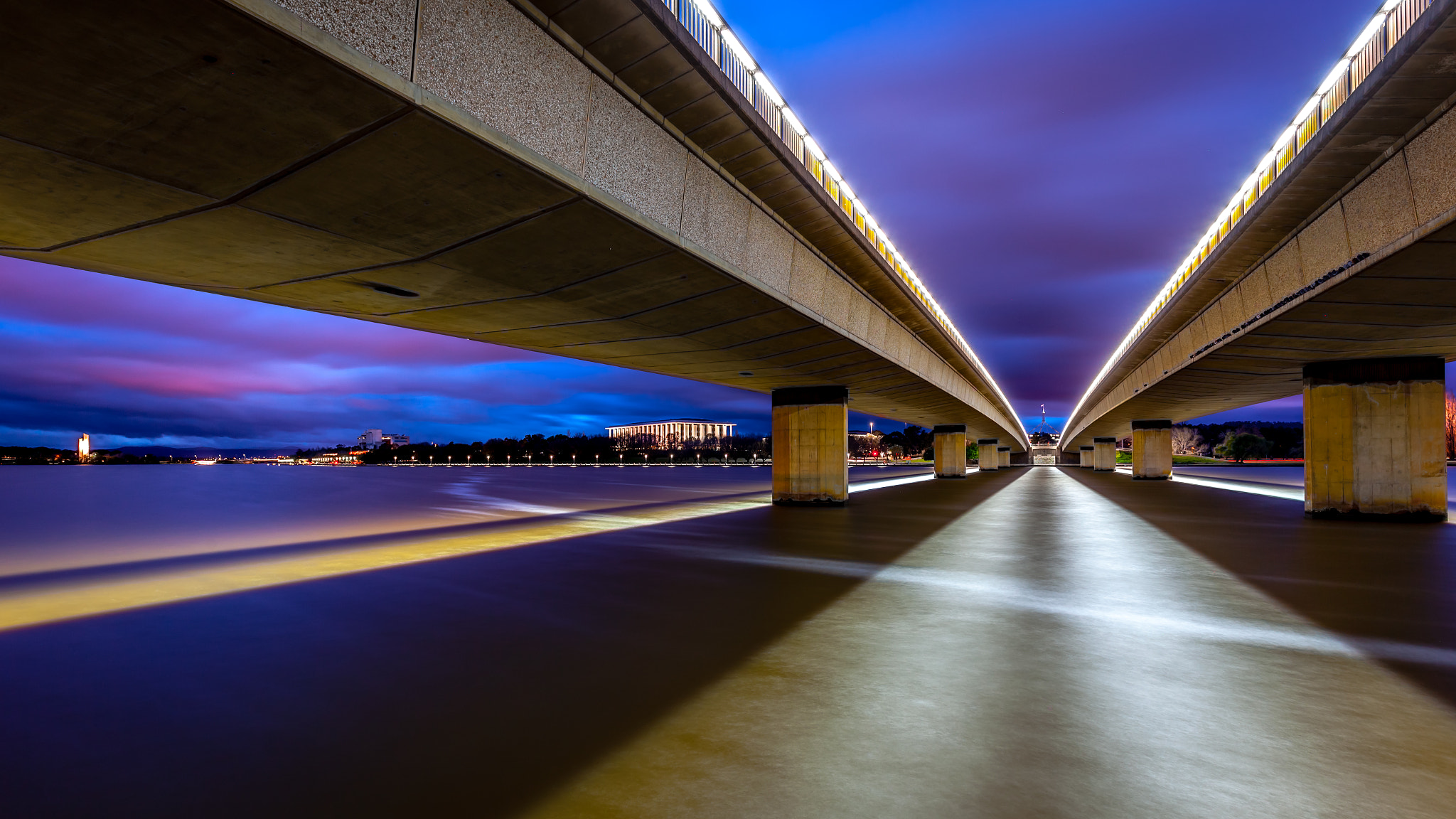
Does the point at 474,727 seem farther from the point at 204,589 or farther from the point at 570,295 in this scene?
the point at 570,295

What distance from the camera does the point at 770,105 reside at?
36.4 feet

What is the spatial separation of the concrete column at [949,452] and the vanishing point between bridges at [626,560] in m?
35.9

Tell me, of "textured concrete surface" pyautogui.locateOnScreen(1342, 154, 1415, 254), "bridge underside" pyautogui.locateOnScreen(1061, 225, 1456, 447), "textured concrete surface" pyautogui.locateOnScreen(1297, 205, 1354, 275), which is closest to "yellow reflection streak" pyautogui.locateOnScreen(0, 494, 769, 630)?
"textured concrete surface" pyautogui.locateOnScreen(1297, 205, 1354, 275)

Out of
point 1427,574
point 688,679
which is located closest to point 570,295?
point 688,679

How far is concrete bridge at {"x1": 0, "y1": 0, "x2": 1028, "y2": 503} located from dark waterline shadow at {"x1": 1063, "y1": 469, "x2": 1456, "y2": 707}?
351 inches

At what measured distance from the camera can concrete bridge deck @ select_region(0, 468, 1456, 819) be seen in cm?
356

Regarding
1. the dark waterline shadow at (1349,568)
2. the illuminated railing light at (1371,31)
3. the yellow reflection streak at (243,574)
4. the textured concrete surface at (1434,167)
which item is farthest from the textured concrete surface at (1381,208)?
the yellow reflection streak at (243,574)

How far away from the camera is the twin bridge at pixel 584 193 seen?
18.0ft

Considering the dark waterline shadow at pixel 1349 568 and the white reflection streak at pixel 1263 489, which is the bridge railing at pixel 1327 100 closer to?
the dark waterline shadow at pixel 1349 568

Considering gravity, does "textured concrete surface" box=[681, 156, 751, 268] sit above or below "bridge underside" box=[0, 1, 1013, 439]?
above

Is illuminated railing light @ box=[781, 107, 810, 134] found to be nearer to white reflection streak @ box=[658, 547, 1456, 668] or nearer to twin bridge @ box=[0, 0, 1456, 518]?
twin bridge @ box=[0, 0, 1456, 518]

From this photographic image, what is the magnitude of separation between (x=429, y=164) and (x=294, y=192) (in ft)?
5.98

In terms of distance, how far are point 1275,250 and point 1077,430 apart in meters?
63.8

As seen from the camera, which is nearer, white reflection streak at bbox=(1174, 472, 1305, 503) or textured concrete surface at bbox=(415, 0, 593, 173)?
textured concrete surface at bbox=(415, 0, 593, 173)
